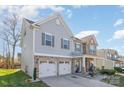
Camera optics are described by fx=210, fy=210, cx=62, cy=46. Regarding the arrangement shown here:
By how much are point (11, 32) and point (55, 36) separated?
2.95m

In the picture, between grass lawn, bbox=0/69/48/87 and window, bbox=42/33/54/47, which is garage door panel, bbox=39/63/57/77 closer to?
grass lawn, bbox=0/69/48/87

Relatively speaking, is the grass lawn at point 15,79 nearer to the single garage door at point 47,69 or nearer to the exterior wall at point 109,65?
the single garage door at point 47,69

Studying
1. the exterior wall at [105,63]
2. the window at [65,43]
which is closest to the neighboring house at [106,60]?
the exterior wall at [105,63]

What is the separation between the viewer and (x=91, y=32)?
12.4 metres

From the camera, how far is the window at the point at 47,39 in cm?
1248

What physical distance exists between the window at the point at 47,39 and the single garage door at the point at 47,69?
119 cm

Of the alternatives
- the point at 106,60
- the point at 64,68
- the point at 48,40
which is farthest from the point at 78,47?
the point at 48,40

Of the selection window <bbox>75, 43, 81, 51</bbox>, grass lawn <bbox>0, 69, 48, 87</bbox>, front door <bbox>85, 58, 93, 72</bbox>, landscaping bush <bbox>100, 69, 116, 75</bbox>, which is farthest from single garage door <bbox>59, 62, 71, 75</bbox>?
grass lawn <bbox>0, 69, 48, 87</bbox>

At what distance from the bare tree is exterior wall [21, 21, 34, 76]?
0.55 m
